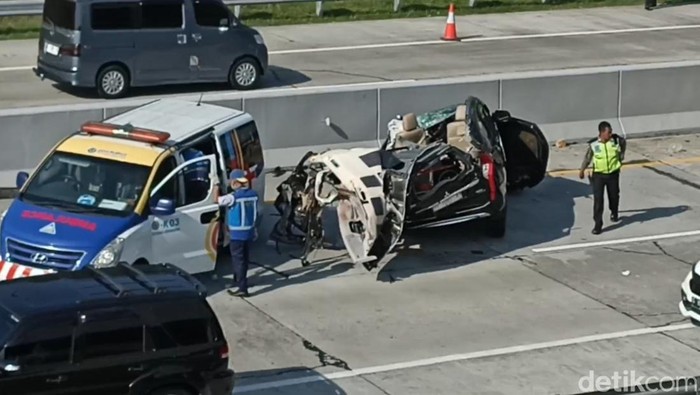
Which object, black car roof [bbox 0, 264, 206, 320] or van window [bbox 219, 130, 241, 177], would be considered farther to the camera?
van window [bbox 219, 130, 241, 177]

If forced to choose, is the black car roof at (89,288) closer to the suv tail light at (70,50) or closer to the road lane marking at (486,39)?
the suv tail light at (70,50)

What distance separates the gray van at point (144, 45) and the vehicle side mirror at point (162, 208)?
945 cm

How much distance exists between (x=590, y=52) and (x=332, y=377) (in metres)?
18.5

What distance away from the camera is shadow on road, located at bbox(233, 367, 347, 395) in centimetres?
1338

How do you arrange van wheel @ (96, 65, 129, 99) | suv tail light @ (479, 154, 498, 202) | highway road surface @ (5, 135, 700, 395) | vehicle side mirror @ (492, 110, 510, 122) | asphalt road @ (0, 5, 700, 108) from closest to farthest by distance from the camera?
highway road surface @ (5, 135, 700, 395) → suv tail light @ (479, 154, 498, 202) → vehicle side mirror @ (492, 110, 510, 122) → van wheel @ (96, 65, 129, 99) → asphalt road @ (0, 5, 700, 108)

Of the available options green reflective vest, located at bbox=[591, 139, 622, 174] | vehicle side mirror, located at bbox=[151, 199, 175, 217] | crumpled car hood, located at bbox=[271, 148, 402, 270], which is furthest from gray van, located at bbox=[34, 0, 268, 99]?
vehicle side mirror, located at bbox=[151, 199, 175, 217]

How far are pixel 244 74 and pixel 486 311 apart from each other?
1159cm

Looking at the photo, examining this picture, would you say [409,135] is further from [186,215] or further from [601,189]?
[186,215]

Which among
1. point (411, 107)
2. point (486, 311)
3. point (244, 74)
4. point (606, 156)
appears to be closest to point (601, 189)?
point (606, 156)

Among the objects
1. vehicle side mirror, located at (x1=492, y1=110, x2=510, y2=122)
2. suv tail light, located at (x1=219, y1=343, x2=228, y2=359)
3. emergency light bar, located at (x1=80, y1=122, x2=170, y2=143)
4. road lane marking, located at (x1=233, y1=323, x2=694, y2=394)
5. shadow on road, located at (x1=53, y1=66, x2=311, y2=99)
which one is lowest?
road lane marking, located at (x1=233, y1=323, x2=694, y2=394)

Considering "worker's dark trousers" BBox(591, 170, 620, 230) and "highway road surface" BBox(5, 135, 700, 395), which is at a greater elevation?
"worker's dark trousers" BBox(591, 170, 620, 230)

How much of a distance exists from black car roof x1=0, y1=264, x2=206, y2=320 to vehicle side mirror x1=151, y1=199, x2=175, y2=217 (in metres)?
2.92

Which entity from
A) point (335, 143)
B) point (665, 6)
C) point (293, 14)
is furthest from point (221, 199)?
point (665, 6)

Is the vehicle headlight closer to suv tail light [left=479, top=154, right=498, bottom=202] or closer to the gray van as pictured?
suv tail light [left=479, top=154, right=498, bottom=202]
